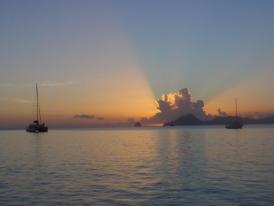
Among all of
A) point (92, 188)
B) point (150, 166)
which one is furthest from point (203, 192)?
point (150, 166)

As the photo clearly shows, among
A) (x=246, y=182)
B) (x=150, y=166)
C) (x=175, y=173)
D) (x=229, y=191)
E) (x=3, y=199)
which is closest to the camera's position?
(x=3, y=199)

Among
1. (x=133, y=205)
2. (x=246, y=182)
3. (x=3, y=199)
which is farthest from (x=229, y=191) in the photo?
(x=3, y=199)

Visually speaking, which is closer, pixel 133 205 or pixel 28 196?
pixel 133 205

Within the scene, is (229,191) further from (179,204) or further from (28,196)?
(28,196)

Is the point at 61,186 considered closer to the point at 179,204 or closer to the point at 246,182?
the point at 179,204

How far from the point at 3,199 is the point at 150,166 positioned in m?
26.3

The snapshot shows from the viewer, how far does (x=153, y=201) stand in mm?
30641

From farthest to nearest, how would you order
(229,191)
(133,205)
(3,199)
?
(229,191) → (3,199) → (133,205)

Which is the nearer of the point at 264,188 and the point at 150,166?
the point at 264,188

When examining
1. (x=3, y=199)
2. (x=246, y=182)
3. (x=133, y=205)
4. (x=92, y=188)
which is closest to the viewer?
(x=133, y=205)

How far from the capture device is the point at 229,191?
34344 mm

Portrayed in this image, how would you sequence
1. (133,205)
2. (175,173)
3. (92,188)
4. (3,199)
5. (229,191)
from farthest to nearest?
(175,173) → (92,188) → (229,191) → (3,199) → (133,205)

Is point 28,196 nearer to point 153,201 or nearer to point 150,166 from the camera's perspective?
point 153,201

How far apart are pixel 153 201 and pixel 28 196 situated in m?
10.5
